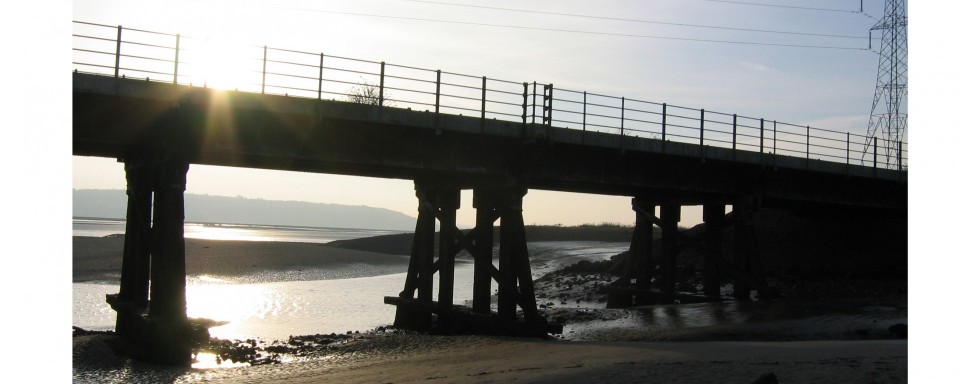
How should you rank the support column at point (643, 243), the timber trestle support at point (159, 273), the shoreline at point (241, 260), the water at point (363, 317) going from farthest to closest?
the shoreline at point (241, 260)
the support column at point (643, 243)
the water at point (363, 317)
the timber trestle support at point (159, 273)

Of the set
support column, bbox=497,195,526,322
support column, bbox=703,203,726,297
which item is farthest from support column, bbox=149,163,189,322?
support column, bbox=703,203,726,297

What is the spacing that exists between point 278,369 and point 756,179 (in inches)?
679

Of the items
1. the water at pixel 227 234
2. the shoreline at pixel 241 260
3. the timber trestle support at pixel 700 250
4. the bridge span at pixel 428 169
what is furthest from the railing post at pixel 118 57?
the water at pixel 227 234

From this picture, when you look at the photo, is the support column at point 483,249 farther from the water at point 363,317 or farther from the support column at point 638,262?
the support column at point 638,262

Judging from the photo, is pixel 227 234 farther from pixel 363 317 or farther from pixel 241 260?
pixel 363 317

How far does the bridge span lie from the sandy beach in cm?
172

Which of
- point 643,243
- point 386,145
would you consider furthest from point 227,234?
point 386,145

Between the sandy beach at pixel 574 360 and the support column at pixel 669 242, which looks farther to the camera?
the support column at pixel 669 242

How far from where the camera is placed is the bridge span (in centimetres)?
1616

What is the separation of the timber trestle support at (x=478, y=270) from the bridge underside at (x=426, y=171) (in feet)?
0.11

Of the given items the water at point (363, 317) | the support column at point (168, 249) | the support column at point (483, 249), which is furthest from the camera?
the support column at point (483, 249)

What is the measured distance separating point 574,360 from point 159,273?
8328 millimetres

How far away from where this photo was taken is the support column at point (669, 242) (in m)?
25.7

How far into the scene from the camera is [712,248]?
25.5 m
